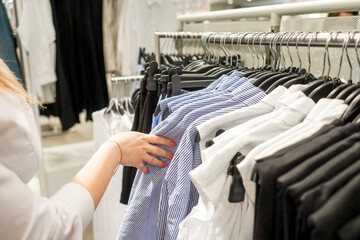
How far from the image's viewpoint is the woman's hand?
0.71 metres

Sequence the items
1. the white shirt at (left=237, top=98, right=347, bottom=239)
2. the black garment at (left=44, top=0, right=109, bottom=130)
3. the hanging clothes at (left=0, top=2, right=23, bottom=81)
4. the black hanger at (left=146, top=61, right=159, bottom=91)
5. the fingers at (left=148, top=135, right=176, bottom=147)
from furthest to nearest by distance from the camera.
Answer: the black garment at (left=44, top=0, right=109, bottom=130)
the hanging clothes at (left=0, top=2, right=23, bottom=81)
the black hanger at (left=146, top=61, right=159, bottom=91)
the fingers at (left=148, top=135, right=176, bottom=147)
the white shirt at (left=237, top=98, right=347, bottom=239)

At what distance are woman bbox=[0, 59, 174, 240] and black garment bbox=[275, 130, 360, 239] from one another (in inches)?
14.3

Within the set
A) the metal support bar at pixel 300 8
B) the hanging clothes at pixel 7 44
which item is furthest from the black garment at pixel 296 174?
the hanging clothes at pixel 7 44

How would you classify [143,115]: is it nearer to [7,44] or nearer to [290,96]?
[290,96]

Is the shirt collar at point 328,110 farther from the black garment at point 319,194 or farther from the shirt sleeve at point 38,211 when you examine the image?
the shirt sleeve at point 38,211

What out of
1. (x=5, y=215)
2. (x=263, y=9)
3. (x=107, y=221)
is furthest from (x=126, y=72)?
(x=5, y=215)

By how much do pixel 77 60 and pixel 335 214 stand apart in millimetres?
1795

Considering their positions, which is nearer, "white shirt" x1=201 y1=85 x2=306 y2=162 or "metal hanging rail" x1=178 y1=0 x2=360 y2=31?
"white shirt" x1=201 y1=85 x2=306 y2=162

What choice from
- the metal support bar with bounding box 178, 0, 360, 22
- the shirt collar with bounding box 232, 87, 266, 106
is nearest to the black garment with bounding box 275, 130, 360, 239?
the shirt collar with bounding box 232, 87, 266, 106

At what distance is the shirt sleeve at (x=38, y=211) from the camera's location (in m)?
0.45

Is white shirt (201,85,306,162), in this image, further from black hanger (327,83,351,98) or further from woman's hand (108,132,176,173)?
woman's hand (108,132,176,173)

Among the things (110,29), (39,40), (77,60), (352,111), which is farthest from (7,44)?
(352,111)

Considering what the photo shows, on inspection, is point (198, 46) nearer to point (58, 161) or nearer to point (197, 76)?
point (197, 76)

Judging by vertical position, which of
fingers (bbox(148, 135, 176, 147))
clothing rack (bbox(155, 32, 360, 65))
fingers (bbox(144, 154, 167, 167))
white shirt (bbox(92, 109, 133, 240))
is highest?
clothing rack (bbox(155, 32, 360, 65))
